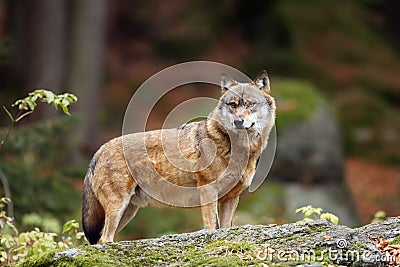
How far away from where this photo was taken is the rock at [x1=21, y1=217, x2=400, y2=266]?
5258mm

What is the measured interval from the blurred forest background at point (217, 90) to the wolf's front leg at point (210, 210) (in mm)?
2584

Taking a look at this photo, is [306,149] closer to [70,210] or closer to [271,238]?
[70,210]

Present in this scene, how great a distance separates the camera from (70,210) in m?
13.6

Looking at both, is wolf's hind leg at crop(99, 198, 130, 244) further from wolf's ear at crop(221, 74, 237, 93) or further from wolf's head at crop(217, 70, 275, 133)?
wolf's ear at crop(221, 74, 237, 93)

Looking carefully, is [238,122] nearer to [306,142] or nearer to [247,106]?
[247,106]

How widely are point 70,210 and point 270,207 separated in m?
4.16

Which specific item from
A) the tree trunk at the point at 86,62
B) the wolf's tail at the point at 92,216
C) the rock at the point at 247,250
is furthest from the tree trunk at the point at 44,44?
the rock at the point at 247,250

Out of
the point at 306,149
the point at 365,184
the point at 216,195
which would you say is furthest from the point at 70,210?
the point at 365,184

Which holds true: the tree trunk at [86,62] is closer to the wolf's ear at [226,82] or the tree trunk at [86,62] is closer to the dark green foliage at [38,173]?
the dark green foliage at [38,173]

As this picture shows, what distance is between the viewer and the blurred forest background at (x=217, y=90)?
1397 cm

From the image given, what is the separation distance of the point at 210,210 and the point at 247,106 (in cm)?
115

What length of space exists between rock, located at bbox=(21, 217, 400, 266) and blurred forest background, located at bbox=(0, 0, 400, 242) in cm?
398

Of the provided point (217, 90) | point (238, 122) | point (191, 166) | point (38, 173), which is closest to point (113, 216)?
point (191, 166)

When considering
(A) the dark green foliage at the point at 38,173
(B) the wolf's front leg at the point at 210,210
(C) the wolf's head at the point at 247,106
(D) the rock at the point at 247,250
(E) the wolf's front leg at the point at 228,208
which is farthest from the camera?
(A) the dark green foliage at the point at 38,173
